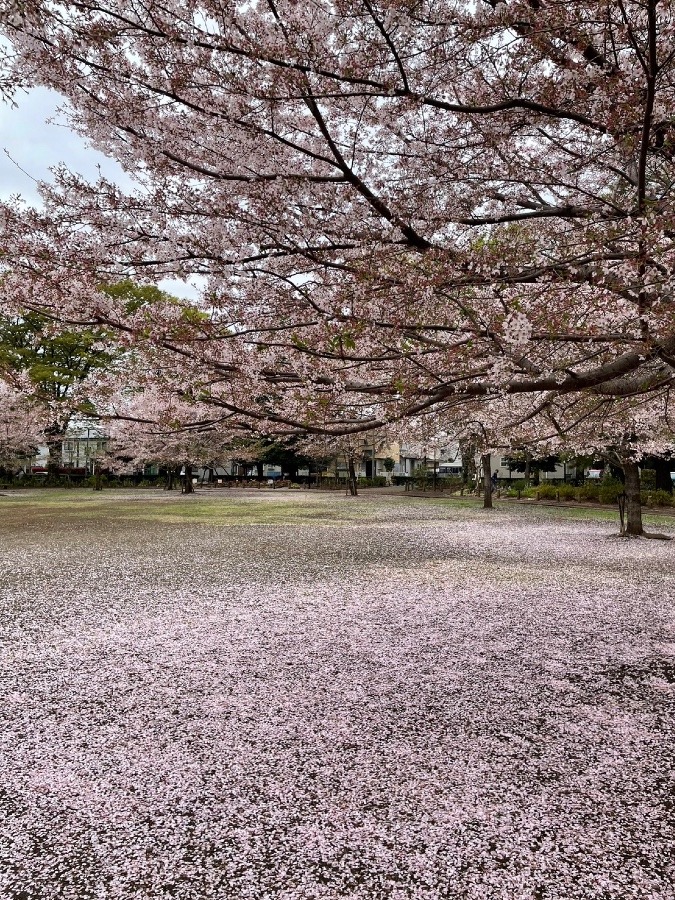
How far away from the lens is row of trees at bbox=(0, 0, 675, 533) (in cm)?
311

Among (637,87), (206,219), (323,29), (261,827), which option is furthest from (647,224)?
(261,827)

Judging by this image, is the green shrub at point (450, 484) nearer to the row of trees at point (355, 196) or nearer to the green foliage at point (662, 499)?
the green foliage at point (662, 499)

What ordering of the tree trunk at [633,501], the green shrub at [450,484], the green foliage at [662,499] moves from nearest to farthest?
the tree trunk at [633,501], the green foliage at [662,499], the green shrub at [450,484]

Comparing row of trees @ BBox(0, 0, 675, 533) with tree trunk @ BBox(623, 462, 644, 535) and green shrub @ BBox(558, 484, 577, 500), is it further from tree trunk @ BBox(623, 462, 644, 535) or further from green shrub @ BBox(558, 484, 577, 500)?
green shrub @ BBox(558, 484, 577, 500)

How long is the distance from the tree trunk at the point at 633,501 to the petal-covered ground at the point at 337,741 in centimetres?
682

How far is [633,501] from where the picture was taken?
579 inches

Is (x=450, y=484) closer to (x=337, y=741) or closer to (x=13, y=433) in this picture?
(x=13, y=433)

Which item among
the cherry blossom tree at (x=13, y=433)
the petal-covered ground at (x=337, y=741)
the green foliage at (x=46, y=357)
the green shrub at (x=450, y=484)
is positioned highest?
the green foliage at (x=46, y=357)

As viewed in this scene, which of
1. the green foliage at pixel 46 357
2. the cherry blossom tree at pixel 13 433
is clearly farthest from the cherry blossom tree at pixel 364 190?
the green foliage at pixel 46 357

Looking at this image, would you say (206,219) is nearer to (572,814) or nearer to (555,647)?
(572,814)

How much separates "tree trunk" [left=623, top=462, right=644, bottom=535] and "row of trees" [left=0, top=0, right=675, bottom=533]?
10.6 meters

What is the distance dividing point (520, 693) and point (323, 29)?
4594 mm

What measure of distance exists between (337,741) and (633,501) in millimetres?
13635

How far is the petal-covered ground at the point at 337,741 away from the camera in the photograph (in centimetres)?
239
